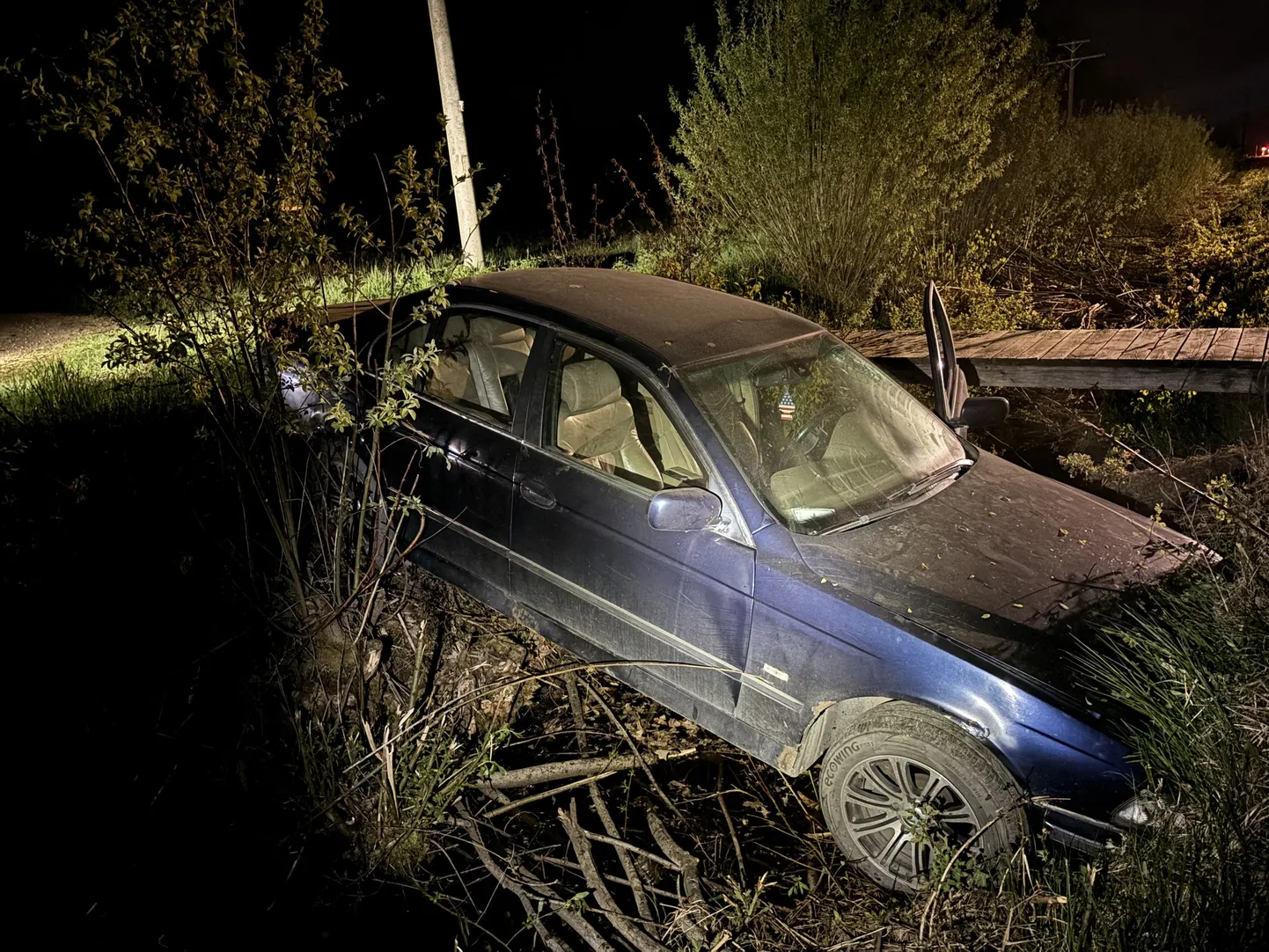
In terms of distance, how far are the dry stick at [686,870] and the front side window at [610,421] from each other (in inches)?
51.2

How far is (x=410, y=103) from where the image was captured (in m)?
24.3

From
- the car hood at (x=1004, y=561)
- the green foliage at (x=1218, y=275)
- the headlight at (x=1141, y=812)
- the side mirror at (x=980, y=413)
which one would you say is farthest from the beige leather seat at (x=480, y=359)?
the green foliage at (x=1218, y=275)

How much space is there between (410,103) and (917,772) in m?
26.4

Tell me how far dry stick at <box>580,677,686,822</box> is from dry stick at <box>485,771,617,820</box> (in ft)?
0.42

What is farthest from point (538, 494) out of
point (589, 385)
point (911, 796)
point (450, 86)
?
point (450, 86)

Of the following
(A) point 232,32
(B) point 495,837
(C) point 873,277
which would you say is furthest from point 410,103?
(B) point 495,837

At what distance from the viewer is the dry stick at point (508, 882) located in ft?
7.84

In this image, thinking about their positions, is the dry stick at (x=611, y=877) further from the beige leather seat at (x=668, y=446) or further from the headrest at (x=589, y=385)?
the headrest at (x=589, y=385)

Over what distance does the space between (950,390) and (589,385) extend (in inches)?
68.2

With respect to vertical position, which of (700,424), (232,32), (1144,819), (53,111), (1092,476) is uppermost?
(232,32)

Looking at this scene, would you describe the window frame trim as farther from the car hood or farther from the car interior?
the car hood

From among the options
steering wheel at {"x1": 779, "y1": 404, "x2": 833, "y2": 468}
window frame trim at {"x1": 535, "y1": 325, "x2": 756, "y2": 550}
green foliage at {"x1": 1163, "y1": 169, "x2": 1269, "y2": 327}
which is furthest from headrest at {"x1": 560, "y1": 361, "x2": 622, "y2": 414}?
green foliage at {"x1": 1163, "y1": 169, "x2": 1269, "y2": 327}

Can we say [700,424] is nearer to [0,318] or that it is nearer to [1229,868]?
[1229,868]

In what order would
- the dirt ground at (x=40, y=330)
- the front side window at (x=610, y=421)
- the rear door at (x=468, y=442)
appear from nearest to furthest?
the front side window at (x=610, y=421), the rear door at (x=468, y=442), the dirt ground at (x=40, y=330)
